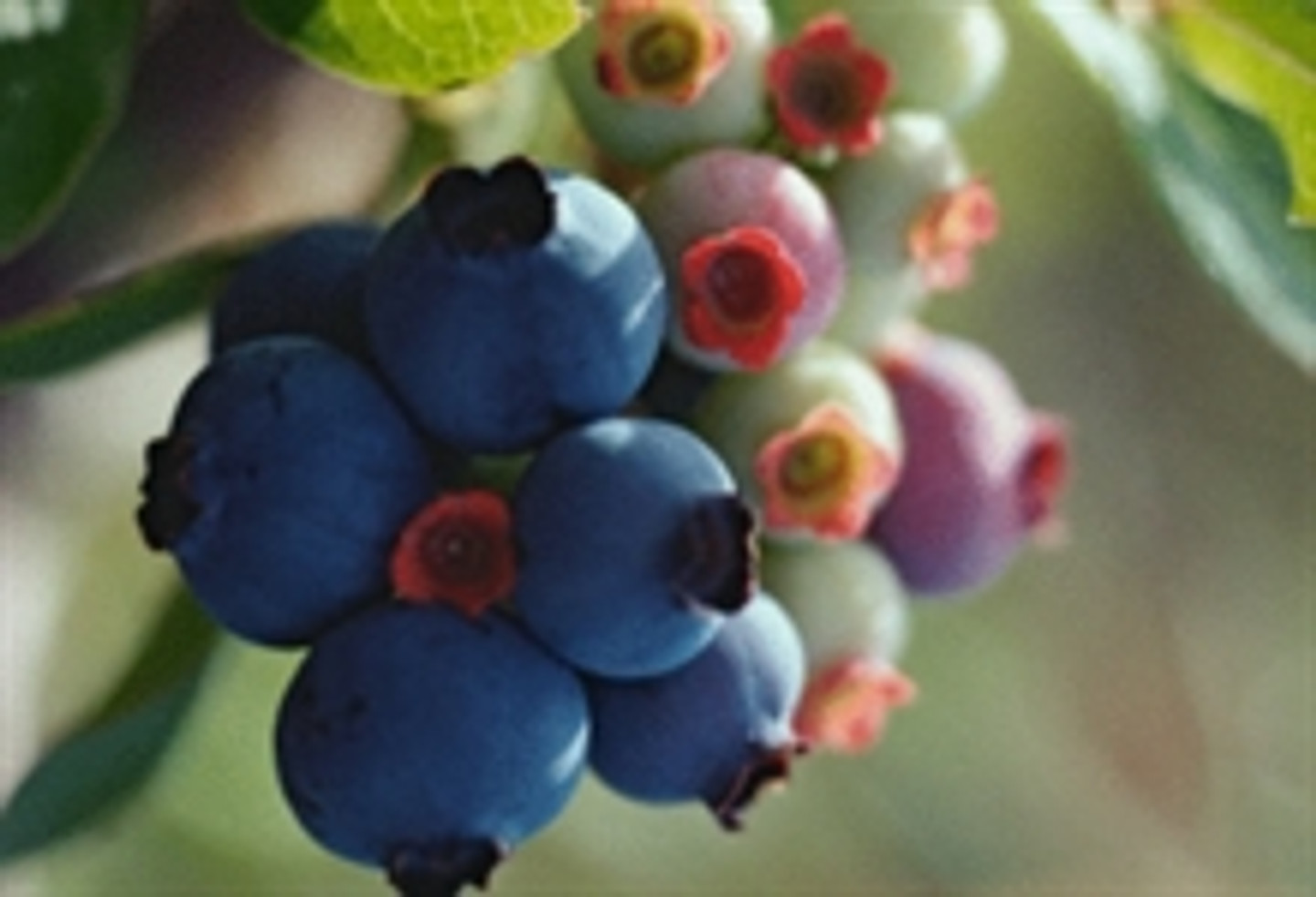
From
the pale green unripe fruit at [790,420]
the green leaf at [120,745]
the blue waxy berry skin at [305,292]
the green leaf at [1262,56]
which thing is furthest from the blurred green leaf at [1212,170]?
the green leaf at [120,745]

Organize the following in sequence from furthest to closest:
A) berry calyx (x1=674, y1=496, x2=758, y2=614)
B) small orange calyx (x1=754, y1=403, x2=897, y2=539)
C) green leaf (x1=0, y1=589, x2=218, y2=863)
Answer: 1. green leaf (x1=0, y1=589, x2=218, y2=863)
2. small orange calyx (x1=754, y1=403, x2=897, y2=539)
3. berry calyx (x1=674, y1=496, x2=758, y2=614)

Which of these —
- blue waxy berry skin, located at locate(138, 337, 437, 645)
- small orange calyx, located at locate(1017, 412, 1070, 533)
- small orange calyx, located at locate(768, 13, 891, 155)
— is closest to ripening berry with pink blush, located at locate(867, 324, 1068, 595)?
small orange calyx, located at locate(1017, 412, 1070, 533)

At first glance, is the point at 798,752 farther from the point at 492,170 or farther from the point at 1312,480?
the point at 1312,480

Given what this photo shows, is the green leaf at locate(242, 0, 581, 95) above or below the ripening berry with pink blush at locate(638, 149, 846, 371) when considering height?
above

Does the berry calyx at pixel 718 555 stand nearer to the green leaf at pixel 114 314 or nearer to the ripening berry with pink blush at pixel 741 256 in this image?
the ripening berry with pink blush at pixel 741 256

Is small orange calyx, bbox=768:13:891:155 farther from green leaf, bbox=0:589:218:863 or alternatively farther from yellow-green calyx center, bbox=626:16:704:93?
green leaf, bbox=0:589:218:863

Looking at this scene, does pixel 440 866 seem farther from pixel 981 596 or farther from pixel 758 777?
pixel 981 596

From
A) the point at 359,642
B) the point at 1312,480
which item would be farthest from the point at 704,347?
the point at 1312,480
